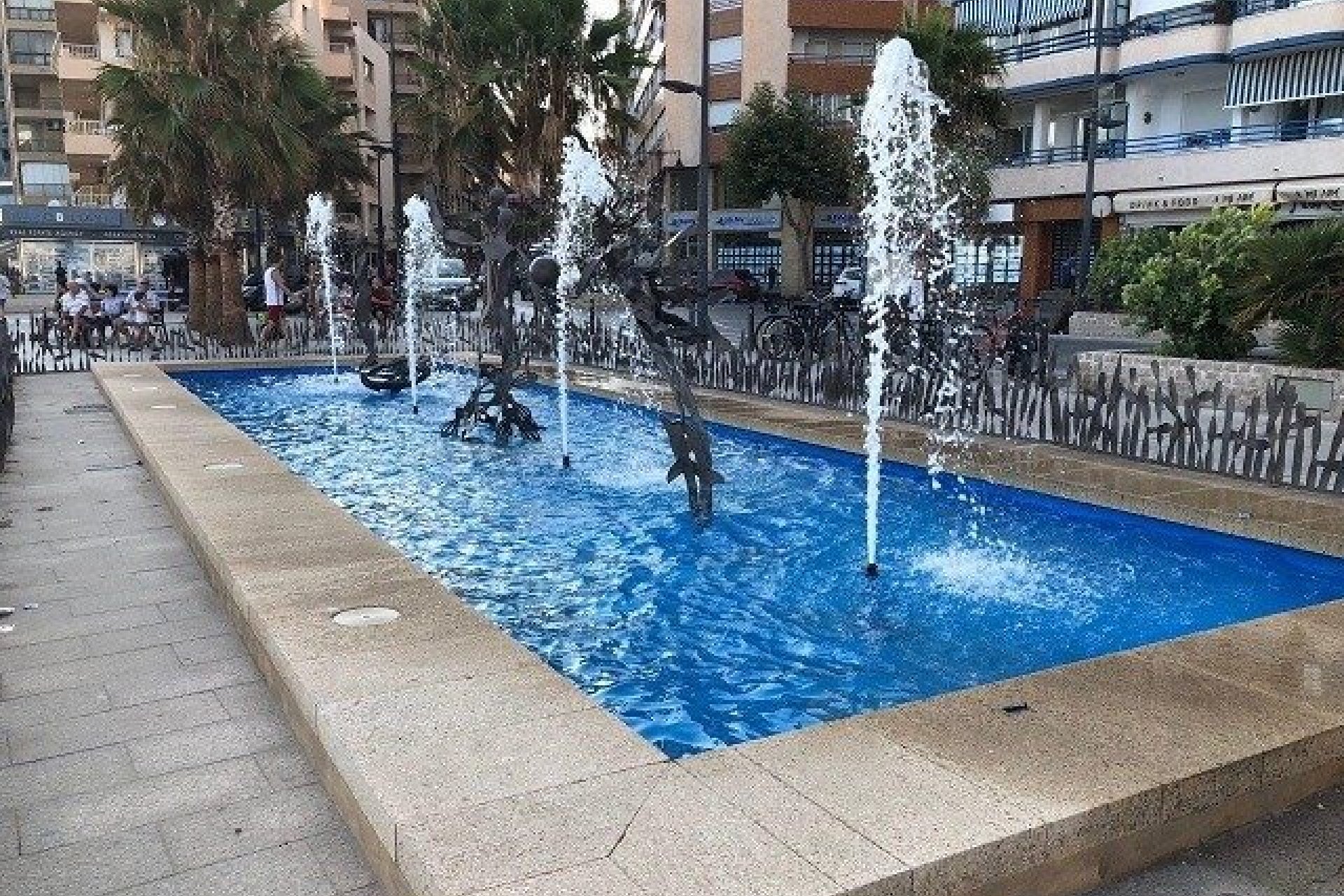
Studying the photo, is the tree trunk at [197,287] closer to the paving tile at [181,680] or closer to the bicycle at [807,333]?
the bicycle at [807,333]

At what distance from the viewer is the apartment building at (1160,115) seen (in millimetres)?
26500

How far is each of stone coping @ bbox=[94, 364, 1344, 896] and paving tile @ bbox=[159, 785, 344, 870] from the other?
0.11 meters

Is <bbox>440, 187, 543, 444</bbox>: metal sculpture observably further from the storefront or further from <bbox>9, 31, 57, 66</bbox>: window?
<bbox>9, 31, 57, 66</bbox>: window

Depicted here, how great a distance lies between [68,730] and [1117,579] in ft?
18.5

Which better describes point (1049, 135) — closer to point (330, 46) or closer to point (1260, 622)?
point (1260, 622)

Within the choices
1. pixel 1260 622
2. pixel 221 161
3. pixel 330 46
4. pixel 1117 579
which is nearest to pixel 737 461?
pixel 1117 579

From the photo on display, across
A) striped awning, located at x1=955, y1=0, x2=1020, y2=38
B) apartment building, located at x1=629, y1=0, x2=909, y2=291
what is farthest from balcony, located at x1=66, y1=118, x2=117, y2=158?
striped awning, located at x1=955, y1=0, x2=1020, y2=38

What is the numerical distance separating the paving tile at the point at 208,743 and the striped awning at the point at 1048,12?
33.0 m

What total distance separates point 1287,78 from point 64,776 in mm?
30652

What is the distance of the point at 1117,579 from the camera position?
6832 mm

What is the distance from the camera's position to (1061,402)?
12547mm

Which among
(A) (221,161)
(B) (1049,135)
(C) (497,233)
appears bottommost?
(C) (497,233)

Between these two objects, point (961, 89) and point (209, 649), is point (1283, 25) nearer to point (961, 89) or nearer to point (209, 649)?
point (961, 89)

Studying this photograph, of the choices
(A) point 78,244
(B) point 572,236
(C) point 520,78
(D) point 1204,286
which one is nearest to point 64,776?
(B) point 572,236
